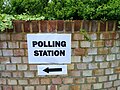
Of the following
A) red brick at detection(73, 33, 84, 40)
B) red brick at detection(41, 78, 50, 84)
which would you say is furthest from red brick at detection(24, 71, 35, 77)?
red brick at detection(73, 33, 84, 40)

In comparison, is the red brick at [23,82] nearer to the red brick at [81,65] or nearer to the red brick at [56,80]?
the red brick at [56,80]

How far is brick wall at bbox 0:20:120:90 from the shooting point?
2.95 m

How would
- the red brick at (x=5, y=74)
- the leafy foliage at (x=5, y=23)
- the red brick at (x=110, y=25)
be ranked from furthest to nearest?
the red brick at (x=5, y=74), the red brick at (x=110, y=25), the leafy foliage at (x=5, y=23)

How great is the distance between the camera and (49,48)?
301cm

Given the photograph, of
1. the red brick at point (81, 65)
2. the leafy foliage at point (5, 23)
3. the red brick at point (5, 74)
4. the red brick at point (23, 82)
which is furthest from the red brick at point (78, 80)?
the leafy foliage at point (5, 23)

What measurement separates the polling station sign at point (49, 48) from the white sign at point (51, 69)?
0.07 meters

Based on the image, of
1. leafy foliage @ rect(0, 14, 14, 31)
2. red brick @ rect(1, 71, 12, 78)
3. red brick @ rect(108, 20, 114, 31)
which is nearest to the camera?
leafy foliage @ rect(0, 14, 14, 31)

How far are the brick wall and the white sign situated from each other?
6cm

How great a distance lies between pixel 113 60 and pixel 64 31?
844mm

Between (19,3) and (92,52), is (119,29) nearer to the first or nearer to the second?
(92,52)

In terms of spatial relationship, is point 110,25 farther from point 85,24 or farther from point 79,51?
point 79,51

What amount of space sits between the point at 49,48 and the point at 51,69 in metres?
0.30

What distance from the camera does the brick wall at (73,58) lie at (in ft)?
9.66

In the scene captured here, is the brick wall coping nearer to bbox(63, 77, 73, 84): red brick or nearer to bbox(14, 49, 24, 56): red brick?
bbox(14, 49, 24, 56): red brick
